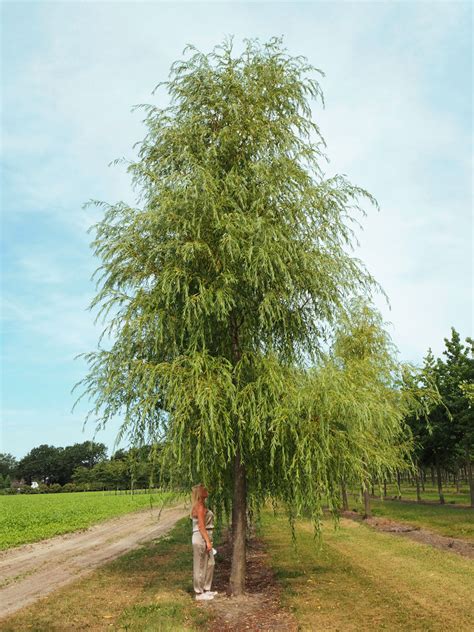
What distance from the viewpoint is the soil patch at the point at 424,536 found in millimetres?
16797

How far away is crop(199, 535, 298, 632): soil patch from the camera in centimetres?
852

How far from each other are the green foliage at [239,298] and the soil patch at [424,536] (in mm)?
8322

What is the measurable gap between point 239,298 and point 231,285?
0.96ft

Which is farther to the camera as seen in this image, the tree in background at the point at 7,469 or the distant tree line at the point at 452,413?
the tree in background at the point at 7,469

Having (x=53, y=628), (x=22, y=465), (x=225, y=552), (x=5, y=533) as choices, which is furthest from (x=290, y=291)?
(x=22, y=465)

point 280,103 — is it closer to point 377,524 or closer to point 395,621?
point 395,621

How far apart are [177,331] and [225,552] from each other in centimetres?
893

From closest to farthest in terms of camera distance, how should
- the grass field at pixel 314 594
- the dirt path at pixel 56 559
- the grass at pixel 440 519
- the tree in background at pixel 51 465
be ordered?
the grass field at pixel 314 594
the dirt path at pixel 56 559
the grass at pixel 440 519
the tree in background at pixel 51 465

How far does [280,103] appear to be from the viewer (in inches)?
472

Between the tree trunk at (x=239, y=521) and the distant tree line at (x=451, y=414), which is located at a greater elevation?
the distant tree line at (x=451, y=414)

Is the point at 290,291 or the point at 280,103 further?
the point at 280,103

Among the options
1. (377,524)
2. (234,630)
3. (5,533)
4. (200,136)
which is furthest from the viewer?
(5,533)

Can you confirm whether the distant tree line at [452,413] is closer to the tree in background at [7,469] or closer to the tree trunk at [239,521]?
the tree trunk at [239,521]

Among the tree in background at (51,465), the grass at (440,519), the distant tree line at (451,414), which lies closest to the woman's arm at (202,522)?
the grass at (440,519)
